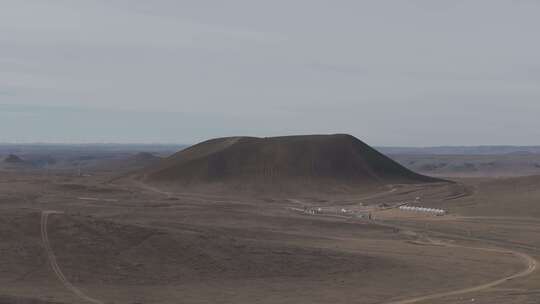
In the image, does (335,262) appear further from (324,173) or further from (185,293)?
(324,173)

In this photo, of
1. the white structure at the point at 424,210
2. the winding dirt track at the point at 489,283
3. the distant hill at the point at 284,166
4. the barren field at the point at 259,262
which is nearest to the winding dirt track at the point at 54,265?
the barren field at the point at 259,262

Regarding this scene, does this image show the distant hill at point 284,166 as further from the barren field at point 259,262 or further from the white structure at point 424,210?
the barren field at point 259,262

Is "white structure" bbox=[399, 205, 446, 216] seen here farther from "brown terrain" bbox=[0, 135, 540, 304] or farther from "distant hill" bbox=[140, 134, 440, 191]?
"distant hill" bbox=[140, 134, 440, 191]

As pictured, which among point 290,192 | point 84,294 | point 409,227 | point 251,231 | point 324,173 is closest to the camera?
point 84,294

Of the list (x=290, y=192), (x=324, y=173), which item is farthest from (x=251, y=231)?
(x=324, y=173)

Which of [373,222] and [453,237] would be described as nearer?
[453,237]

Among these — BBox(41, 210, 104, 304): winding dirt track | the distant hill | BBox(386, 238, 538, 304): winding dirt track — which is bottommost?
BBox(386, 238, 538, 304): winding dirt track

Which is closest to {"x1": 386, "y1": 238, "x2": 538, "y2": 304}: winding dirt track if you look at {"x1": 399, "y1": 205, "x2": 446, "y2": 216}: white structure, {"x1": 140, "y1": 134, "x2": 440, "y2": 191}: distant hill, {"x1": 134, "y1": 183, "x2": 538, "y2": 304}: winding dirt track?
{"x1": 134, "y1": 183, "x2": 538, "y2": 304}: winding dirt track
